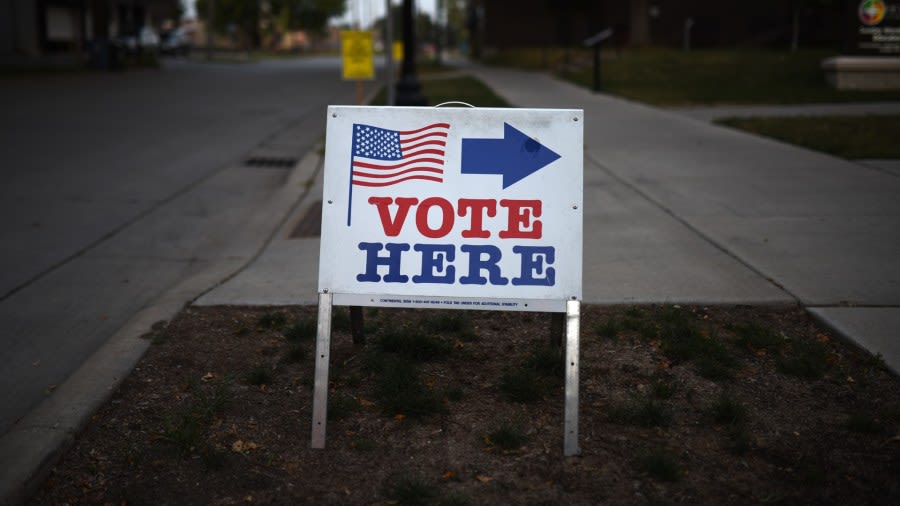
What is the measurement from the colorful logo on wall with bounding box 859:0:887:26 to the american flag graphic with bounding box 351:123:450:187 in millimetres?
16787

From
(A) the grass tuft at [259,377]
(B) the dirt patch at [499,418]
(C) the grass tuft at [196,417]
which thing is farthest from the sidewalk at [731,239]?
(C) the grass tuft at [196,417]

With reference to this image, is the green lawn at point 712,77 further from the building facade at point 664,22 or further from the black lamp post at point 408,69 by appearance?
the building facade at point 664,22

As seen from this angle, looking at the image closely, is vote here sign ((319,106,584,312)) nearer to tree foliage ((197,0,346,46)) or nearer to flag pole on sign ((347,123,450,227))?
flag pole on sign ((347,123,450,227))

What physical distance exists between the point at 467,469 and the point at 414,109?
158cm

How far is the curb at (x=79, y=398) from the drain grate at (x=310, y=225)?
0.77 m

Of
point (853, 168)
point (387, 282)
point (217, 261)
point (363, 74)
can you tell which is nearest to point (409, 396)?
point (387, 282)

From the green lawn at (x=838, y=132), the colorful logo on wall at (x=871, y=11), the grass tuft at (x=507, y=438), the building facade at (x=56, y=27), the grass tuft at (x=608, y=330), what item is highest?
the building facade at (x=56, y=27)

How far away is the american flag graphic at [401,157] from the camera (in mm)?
3979

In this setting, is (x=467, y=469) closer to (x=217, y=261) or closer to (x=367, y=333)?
(x=367, y=333)

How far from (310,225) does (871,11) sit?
14.4 meters

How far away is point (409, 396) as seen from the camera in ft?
13.6

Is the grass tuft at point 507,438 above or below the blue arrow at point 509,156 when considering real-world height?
below

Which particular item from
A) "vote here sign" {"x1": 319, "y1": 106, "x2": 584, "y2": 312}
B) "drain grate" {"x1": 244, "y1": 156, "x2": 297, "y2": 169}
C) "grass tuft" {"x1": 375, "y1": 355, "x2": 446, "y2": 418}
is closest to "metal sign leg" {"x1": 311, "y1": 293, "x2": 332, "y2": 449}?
"vote here sign" {"x1": 319, "y1": 106, "x2": 584, "y2": 312}

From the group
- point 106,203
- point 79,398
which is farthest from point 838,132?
point 79,398
